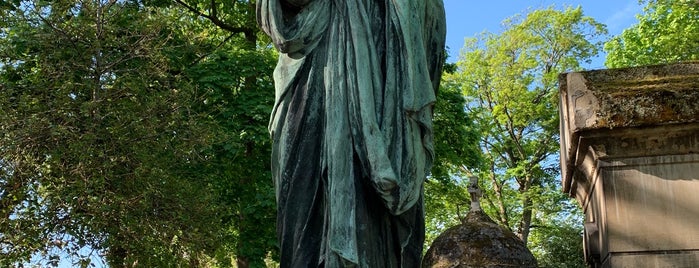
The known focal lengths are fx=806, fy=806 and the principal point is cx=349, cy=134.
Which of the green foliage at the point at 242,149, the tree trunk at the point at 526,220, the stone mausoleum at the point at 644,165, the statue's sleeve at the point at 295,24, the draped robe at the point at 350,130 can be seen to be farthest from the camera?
the tree trunk at the point at 526,220

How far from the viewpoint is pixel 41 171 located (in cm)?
1312

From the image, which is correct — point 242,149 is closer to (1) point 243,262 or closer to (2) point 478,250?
(1) point 243,262

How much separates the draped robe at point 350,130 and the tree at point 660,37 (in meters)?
26.1

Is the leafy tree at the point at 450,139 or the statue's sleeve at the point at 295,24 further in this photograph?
the leafy tree at the point at 450,139

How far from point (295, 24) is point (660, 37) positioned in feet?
90.8

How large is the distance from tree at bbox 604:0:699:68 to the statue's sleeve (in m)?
26.1

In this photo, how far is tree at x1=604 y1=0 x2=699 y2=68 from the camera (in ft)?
91.5

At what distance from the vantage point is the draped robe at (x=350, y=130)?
10.7 ft

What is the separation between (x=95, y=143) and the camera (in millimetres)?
13695

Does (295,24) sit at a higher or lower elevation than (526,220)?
lower

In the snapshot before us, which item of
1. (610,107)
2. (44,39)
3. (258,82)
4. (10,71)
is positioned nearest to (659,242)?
(610,107)

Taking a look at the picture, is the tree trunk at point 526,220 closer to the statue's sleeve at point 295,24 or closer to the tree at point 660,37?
the tree at point 660,37

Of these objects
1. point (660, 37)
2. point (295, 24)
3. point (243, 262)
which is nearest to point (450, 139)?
point (243, 262)

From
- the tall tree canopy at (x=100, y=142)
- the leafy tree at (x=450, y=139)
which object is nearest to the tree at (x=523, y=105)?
the leafy tree at (x=450, y=139)
